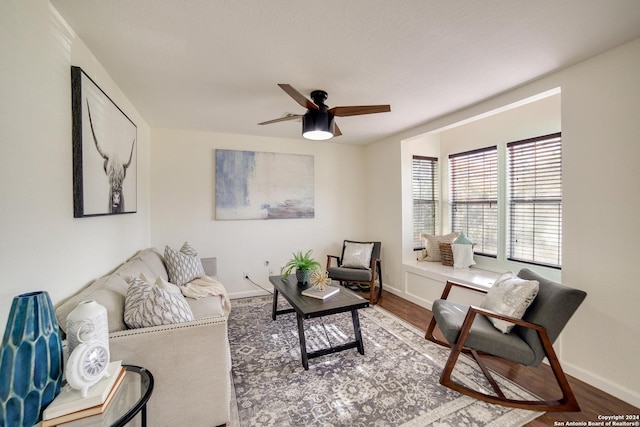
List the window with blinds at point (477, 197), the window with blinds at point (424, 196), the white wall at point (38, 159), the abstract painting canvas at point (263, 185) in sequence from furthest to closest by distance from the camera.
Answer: the window with blinds at point (424, 196), the abstract painting canvas at point (263, 185), the window with blinds at point (477, 197), the white wall at point (38, 159)

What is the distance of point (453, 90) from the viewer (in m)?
2.45

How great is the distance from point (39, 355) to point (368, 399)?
1.76m

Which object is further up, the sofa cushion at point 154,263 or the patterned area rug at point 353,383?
the sofa cushion at point 154,263

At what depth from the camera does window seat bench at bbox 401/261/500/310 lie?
296 centimetres

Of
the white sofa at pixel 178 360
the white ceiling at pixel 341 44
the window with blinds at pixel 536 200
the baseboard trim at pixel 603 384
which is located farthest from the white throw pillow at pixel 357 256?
the white sofa at pixel 178 360

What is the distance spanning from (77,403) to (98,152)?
155 centimetres

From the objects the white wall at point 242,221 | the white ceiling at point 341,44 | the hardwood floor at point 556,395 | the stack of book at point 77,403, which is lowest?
the hardwood floor at point 556,395

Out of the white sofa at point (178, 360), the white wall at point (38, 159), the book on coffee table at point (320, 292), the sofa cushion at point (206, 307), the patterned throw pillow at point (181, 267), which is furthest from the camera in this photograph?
the patterned throw pillow at point (181, 267)

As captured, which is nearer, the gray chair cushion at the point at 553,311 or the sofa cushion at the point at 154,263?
the gray chair cushion at the point at 553,311

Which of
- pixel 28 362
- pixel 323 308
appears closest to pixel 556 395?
pixel 323 308

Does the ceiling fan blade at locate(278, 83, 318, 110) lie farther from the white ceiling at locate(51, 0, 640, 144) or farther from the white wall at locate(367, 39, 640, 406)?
the white wall at locate(367, 39, 640, 406)

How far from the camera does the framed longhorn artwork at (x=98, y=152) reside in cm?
156

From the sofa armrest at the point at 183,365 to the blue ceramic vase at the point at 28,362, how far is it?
342mm

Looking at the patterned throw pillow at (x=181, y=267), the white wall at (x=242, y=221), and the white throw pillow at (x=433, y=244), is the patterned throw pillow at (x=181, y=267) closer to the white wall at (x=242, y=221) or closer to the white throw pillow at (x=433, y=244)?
the white wall at (x=242, y=221)
